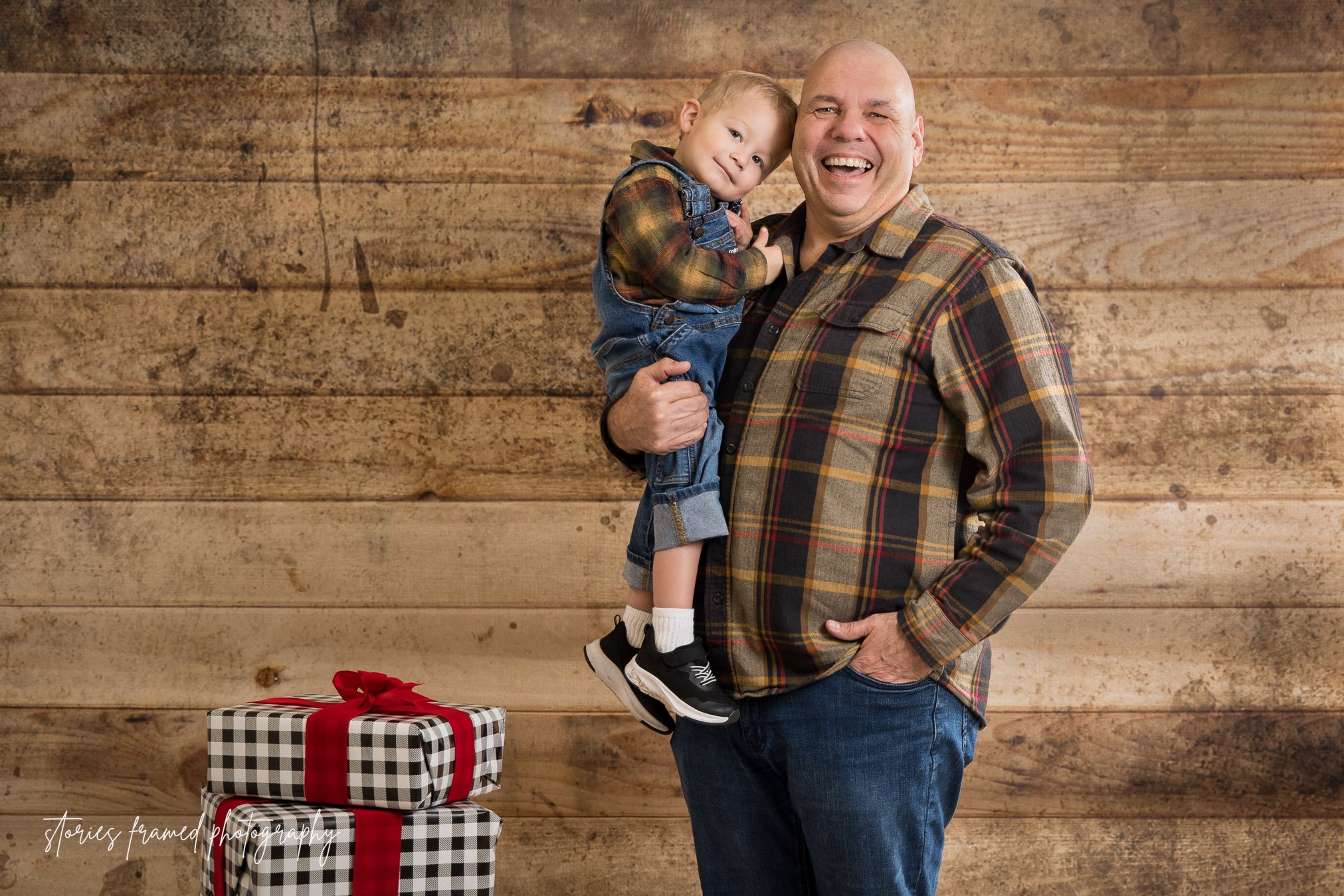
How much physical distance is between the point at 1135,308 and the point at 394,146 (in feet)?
5.69

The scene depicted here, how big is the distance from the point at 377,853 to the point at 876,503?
904 mm

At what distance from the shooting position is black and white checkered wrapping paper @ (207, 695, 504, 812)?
4.59 ft

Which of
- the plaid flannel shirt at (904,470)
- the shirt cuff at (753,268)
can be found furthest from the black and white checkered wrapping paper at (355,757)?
the shirt cuff at (753,268)

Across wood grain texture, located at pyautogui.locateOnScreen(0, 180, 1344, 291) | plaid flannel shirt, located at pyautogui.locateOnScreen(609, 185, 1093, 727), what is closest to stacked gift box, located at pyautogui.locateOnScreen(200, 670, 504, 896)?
plaid flannel shirt, located at pyautogui.locateOnScreen(609, 185, 1093, 727)

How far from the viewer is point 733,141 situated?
155 centimetres

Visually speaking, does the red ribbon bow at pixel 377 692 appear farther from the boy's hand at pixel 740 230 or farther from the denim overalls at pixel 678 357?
the boy's hand at pixel 740 230

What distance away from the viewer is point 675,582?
144cm

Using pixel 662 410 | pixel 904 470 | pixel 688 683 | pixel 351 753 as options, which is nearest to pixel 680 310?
pixel 662 410

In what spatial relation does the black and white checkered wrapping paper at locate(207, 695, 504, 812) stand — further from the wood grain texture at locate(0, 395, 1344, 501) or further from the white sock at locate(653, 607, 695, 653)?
the wood grain texture at locate(0, 395, 1344, 501)

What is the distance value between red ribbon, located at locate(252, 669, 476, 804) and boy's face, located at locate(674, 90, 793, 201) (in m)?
0.96

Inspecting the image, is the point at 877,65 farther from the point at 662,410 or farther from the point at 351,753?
the point at 351,753

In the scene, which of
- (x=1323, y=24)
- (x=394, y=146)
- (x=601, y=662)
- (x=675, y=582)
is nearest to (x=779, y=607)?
(x=675, y=582)

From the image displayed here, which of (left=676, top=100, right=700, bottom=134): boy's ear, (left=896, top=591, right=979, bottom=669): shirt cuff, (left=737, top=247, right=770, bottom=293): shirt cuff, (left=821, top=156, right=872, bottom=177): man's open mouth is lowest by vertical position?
(left=896, top=591, right=979, bottom=669): shirt cuff

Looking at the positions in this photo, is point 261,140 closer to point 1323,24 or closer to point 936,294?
point 936,294
